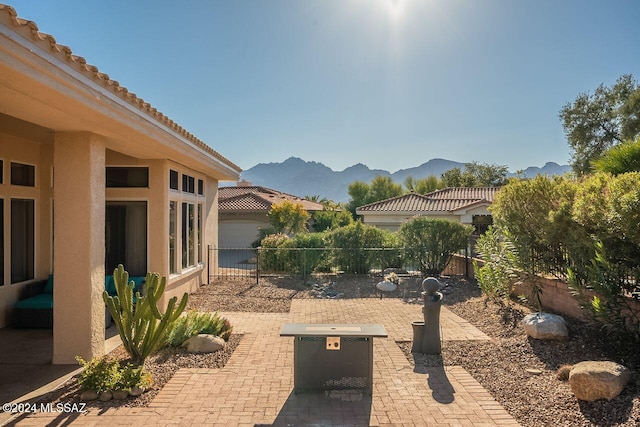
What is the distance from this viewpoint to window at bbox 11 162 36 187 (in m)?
8.30

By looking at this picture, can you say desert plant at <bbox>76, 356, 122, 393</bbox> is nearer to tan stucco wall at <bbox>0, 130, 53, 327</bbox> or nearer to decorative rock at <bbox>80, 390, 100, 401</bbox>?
decorative rock at <bbox>80, 390, 100, 401</bbox>

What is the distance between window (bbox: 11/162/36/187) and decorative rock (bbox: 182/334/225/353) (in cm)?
486

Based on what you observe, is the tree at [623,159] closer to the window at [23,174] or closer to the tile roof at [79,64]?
the tile roof at [79,64]

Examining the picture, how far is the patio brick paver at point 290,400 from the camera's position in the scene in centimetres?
452

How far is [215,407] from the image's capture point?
15.9ft

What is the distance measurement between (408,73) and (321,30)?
3.05 metres

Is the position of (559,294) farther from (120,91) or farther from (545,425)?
(120,91)

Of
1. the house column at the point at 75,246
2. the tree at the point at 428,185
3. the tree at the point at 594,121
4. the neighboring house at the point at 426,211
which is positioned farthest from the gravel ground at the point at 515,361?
the tree at the point at 428,185

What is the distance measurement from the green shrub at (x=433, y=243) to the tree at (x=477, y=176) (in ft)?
158

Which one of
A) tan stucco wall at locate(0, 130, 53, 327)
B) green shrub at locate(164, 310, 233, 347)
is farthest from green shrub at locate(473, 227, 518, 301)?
tan stucco wall at locate(0, 130, 53, 327)

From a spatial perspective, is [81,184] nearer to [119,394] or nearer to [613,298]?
[119,394]

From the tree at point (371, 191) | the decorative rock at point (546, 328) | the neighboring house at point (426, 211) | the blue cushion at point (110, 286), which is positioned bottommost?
the decorative rock at point (546, 328)

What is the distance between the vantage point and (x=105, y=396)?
16.3 feet

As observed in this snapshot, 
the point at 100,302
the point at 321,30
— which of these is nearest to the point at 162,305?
the point at 100,302
